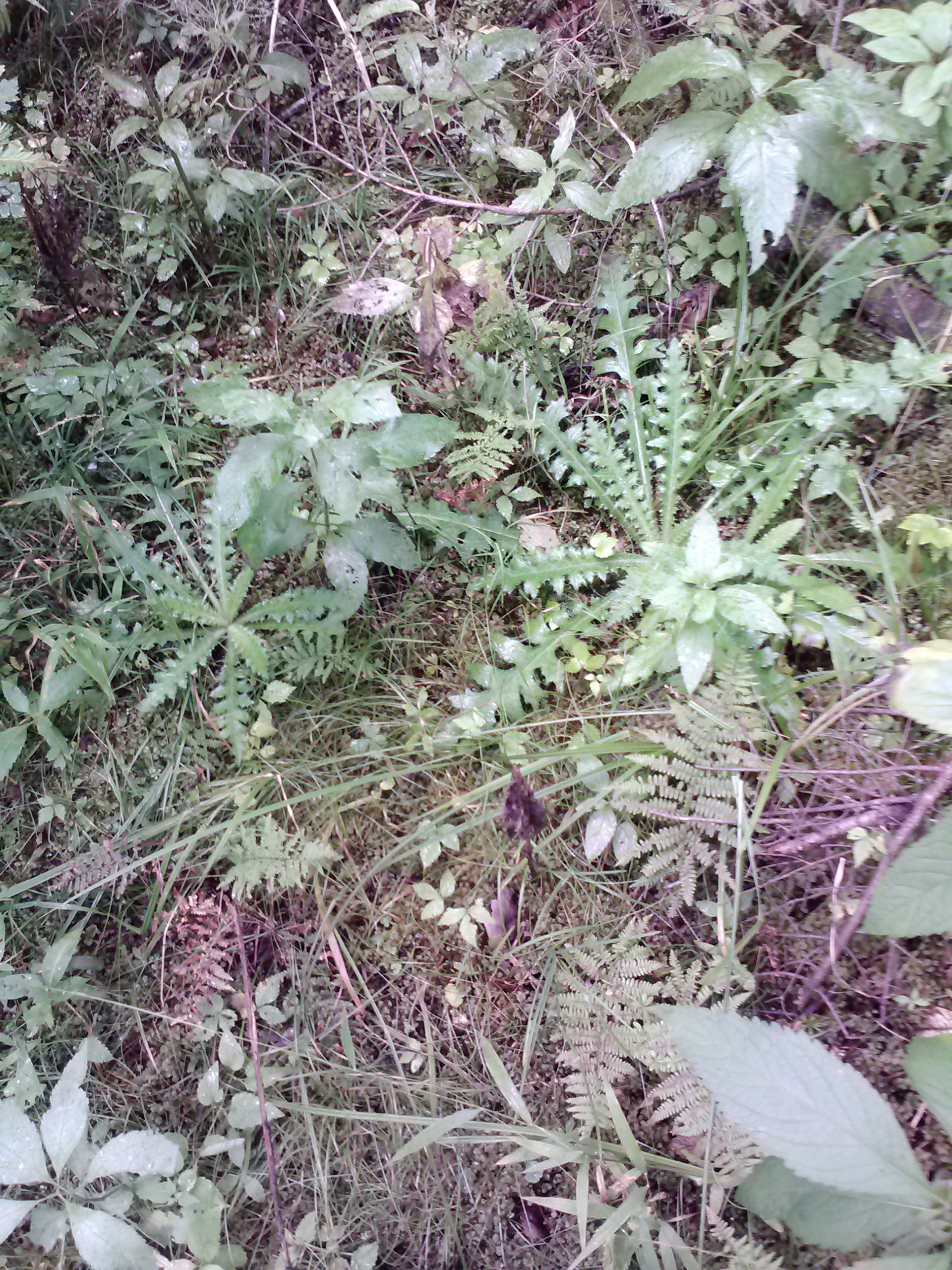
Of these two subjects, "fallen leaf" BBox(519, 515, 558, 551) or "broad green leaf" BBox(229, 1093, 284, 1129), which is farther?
"fallen leaf" BBox(519, 515, 558, 551)

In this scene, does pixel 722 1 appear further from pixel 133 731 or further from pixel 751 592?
pixel 133 731

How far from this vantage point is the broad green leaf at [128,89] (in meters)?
2.40

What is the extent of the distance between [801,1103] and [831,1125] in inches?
2.0

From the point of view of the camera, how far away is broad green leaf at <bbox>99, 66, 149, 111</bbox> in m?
2.40

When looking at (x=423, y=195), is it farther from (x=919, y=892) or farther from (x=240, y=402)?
(x=919, y=892)

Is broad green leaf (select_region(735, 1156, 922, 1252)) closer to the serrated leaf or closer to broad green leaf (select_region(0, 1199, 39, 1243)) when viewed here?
the serrated leaf

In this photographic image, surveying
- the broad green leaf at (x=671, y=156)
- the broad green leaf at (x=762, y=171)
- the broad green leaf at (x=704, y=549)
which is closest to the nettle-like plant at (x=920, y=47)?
the broad green leaf at (x=762, y=171)

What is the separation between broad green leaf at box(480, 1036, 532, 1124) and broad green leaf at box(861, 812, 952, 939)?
857 millimetres

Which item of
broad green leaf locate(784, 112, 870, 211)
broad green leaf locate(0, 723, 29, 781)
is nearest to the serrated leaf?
broad green leaf locate(0, 723, 29, 781)

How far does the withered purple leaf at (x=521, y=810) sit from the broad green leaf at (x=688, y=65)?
177cm

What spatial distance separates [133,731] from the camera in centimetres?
228

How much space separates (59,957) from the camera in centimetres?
207

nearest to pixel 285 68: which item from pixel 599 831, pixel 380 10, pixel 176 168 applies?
pixel 380 10

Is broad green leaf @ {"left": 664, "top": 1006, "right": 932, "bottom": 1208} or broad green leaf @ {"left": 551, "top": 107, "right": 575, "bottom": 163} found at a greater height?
broad green leaf @ {"left": 551, "top": 107, "right": 575, "bottom": 163}
